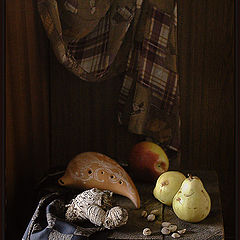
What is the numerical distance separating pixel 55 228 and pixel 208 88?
31.5 inches

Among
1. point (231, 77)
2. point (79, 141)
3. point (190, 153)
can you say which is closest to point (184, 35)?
point (231, 77)

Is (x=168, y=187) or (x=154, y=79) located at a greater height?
(x=154, y=79)

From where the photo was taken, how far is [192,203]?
1109mm

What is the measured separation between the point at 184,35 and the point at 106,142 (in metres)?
0.46

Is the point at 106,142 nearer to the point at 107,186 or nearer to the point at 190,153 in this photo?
the point at 190,153

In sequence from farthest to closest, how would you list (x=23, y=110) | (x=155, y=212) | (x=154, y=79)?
(x=154, y=79), (x=23, y=110), (x=155, y=212)

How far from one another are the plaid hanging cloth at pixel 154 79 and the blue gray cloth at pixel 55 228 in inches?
19.3

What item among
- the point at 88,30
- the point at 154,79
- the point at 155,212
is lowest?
the point at 155,212

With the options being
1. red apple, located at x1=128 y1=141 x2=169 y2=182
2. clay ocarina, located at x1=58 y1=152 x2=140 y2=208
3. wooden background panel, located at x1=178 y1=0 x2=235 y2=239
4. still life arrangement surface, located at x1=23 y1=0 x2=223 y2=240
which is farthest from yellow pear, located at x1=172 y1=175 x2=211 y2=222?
wooden background panel, located at x1=178 y1=0 x2=235 y2=239

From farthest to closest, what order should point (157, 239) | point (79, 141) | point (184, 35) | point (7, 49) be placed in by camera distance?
point (79, 141) < point (184, 35) < point (7, 49) < point (157, 239)

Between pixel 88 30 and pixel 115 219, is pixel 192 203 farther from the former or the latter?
pixel 88 30

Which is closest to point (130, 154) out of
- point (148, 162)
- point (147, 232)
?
point (148, 162)

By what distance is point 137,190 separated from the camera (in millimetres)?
1341

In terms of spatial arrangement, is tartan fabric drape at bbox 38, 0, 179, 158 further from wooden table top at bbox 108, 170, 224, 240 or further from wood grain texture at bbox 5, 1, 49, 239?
wooden table top at bbox 108, 170, 224, 240
